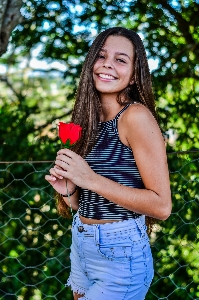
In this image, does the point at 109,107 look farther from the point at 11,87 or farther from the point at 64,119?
the point at 11,87

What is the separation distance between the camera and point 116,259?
1.31 metres

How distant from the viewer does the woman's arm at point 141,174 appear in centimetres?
127

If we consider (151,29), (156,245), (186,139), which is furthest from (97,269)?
(151,29)

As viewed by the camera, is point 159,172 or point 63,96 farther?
point 63,96

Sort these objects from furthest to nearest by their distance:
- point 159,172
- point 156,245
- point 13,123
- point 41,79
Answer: point 41,79 < point 13,123 < point 156,245 < point 159,172

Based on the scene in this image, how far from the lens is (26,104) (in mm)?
2928

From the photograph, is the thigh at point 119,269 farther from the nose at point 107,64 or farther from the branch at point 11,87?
the branch at point 11,87

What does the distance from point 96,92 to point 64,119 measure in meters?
1.50

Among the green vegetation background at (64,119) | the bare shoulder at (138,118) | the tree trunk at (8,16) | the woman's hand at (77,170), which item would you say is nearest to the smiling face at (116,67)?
the bare shoulder at (138,118)

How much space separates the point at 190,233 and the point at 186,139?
52 cm

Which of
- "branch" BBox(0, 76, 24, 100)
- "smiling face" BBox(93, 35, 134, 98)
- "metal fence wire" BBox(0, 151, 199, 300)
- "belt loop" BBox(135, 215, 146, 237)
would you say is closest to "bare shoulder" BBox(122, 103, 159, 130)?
"smiling face" BBox(93, 35, 134, 98)

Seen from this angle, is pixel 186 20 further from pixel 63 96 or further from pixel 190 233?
pixel 190 233

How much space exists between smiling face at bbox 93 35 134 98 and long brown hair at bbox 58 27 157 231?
0.02m

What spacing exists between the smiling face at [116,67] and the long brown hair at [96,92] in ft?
0.05
